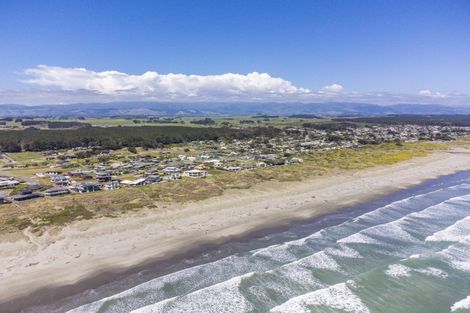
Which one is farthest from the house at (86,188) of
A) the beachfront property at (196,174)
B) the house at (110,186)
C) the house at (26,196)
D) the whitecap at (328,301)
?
the whitecap at (328,301)

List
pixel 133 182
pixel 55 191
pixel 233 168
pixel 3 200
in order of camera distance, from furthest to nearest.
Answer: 1. pixel 233 168
2. pixel 133 182
3. pixel 55 191
4. pixel 3 200

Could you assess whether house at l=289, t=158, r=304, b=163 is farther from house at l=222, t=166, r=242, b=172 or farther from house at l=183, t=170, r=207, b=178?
house at l=183, t=170, r=207, b=178

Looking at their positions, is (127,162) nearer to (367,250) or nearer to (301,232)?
(301,232)

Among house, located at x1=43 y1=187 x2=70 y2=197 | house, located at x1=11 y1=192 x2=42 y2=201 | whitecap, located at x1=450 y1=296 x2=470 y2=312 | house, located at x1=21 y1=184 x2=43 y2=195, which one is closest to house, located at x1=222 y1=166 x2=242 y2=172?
house, located at x1=43 y1=187 x2=70 y2=197

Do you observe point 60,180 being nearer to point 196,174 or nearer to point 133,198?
point 133,198

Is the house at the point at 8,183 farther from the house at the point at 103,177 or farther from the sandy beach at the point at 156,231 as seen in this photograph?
the sandy beach at the point at 156,231

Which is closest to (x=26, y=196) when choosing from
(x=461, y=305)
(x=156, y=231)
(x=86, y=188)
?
(x=86, y=188)

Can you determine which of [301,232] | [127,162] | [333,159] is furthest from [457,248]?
[127,162]
